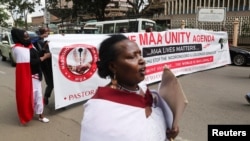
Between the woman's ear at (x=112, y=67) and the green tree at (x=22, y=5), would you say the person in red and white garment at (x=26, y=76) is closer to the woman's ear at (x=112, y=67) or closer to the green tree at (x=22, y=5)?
the woman's ear at (x=112, y=67)

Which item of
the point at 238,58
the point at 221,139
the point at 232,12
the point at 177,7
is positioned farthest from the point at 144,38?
the point at 177,7

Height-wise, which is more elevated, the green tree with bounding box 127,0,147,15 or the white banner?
the green tree with bounding box 127,0,147,15

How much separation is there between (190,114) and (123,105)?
470 cm

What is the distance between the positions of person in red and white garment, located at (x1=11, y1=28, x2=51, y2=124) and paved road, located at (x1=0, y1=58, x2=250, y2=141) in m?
0.28

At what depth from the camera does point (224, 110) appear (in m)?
6.44

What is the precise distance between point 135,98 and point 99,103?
189mm

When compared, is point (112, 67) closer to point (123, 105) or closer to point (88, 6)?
point (123, 105)

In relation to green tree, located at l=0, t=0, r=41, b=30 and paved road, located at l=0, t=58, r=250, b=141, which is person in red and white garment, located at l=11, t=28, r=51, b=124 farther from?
green tree, located at l=0, t=0, r=41, b=30

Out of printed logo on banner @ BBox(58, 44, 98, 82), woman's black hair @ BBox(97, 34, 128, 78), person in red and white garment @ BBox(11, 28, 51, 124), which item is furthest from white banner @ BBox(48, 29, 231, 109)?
woman's black hair @ BBox(97, 34, 128, 78)

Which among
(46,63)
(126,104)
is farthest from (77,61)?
(126,104)

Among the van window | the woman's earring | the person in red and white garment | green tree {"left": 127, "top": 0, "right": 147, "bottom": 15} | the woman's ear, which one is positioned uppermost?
green tree {"left": 127, "top": 0, "right": 147, "bottom": 15}

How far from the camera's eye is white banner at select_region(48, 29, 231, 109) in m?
6.57

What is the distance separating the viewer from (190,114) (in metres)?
6.13

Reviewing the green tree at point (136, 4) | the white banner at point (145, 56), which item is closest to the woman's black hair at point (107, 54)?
the white banner at point (145, 56)
